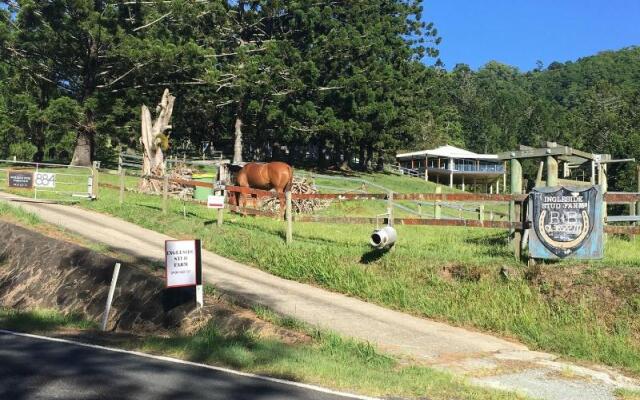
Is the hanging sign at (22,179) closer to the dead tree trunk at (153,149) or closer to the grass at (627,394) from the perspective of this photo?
the dead tree trunk at (153,149)

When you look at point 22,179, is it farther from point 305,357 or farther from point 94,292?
point 305,357

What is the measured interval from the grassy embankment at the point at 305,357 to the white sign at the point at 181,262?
77 centimetres

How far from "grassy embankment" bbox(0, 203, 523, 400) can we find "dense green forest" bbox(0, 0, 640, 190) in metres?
29.0

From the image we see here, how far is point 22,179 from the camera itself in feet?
74.9

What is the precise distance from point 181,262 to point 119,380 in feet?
10.2

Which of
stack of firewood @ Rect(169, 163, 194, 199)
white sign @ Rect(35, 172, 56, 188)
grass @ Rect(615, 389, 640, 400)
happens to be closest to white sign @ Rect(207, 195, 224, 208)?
white sign @ Rect(35, 172, 56, 188)

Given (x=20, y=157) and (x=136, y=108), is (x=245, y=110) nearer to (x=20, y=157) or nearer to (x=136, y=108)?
(x=136, y=108)

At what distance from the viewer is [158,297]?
10.4m

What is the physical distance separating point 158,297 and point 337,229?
696 cm

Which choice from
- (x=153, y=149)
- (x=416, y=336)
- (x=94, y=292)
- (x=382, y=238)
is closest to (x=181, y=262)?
(x=94, y=292)

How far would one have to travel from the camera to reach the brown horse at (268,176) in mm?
20781

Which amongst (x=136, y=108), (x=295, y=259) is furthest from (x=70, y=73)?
(x=295, y=259)

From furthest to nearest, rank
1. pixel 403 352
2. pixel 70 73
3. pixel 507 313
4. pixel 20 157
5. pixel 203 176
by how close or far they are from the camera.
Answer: pixel 20 157, pixel 70 73, pixel 203 176, pixel 507 313, pixel 403 352

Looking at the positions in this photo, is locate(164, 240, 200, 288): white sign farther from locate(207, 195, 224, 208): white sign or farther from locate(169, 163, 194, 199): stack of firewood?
locate(169, 163, 194, 199): stack of firewood
